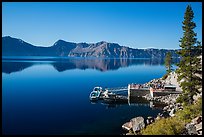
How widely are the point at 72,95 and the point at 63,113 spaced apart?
20.8 m

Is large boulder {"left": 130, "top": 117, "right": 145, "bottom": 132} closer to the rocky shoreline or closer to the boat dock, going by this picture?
the rocky shoreline

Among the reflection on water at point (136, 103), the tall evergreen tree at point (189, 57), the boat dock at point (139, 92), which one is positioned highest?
the tall evergreen tree at point (189, 57)

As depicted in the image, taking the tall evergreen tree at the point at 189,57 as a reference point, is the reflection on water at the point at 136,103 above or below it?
below

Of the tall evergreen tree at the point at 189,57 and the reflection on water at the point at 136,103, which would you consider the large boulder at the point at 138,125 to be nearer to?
the tall evergreen tree at the point at 189,57

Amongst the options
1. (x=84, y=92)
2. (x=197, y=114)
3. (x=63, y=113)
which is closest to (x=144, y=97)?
(x=84, y=92)

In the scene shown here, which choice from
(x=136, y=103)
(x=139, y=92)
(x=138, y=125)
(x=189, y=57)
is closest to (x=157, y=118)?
(x=138, y=125)

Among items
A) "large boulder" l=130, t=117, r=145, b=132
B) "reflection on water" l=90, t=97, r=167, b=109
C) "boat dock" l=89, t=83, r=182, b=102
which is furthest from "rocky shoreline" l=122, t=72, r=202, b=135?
"reflection on water" l=90, t=97, r=167, b=109

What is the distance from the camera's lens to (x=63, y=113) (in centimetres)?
5088

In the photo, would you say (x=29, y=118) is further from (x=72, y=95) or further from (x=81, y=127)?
(x=72, y=95)

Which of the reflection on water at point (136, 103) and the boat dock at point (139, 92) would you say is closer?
the reflection on water at point (136, 103)

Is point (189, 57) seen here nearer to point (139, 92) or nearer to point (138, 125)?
point (138, 125)

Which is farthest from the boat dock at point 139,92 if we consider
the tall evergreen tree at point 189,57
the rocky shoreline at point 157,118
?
the tall evergreen tree at point 189,57

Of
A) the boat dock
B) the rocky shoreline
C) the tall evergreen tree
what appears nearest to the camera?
the rocky shoreline

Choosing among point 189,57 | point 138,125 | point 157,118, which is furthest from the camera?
point 157,118
